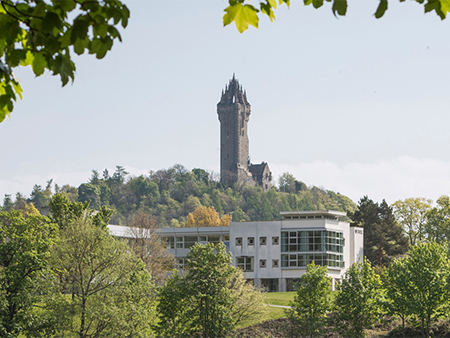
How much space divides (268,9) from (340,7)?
47.5 inches

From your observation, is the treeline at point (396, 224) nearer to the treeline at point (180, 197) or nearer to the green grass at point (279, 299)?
the green grass at point (279, 299)

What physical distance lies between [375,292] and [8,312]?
955 inches

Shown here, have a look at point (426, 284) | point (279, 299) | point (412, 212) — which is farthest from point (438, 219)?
point (426, 284)

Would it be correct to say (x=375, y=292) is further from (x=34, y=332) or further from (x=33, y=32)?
(x=33, y=32)

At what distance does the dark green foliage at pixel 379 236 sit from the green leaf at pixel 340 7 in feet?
236

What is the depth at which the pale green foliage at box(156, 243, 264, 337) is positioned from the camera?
37.9 meters

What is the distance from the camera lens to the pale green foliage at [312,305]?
131ft

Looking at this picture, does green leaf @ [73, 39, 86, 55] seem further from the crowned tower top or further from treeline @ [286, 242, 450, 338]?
the crowned tower top

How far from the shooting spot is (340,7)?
5320mm

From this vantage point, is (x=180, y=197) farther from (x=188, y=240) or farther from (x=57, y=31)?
(x=57, y=31)

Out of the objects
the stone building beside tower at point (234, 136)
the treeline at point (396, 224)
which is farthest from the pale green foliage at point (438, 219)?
the stone building beside tower at point (234, 136)

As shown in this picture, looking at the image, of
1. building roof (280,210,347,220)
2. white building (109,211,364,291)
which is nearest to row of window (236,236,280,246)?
white building (109,211,364,291)

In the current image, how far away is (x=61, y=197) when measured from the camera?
161ft

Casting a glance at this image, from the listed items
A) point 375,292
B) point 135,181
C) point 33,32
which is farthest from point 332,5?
point 135,181
